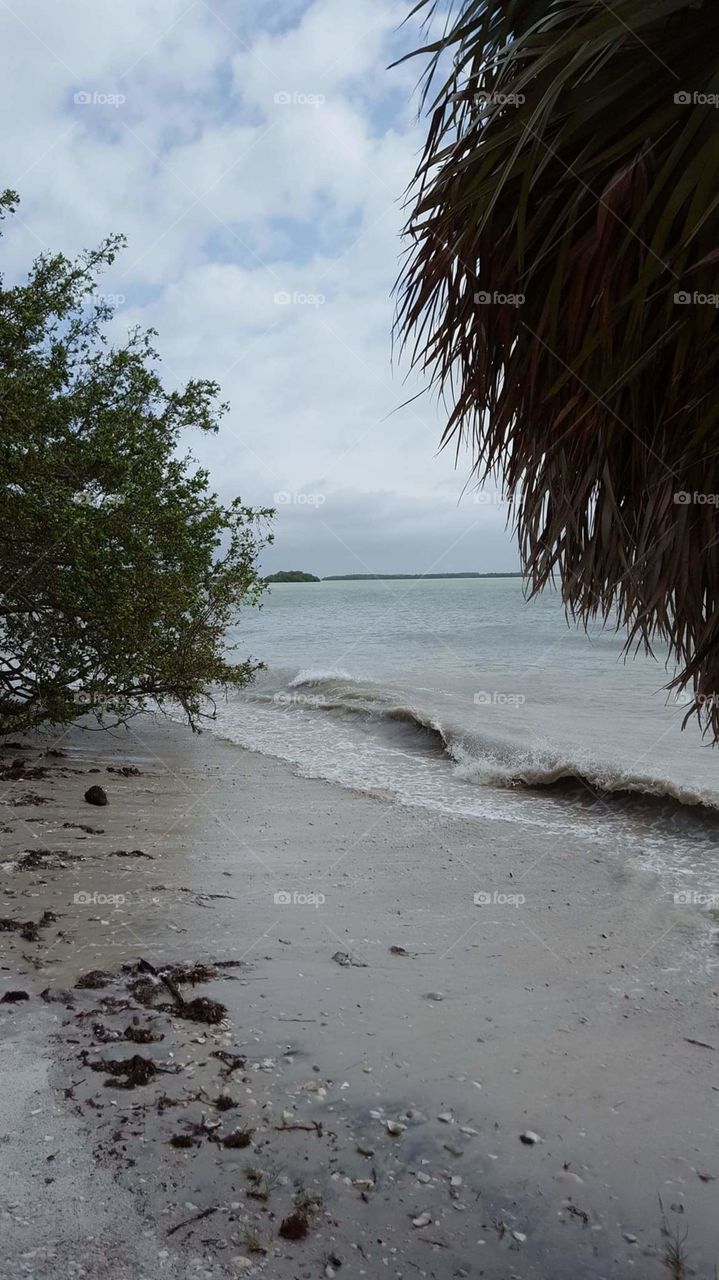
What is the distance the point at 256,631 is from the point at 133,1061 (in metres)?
43.9

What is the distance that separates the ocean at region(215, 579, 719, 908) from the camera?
9.12m

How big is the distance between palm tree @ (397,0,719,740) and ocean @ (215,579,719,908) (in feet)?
3.58

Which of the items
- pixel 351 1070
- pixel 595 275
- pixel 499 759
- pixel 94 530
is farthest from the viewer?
pixel 499 759

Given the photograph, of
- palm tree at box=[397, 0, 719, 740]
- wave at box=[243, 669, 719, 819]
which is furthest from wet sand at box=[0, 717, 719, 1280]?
wave at box=[243, 669, 719, 819]

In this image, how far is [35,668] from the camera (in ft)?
32.1

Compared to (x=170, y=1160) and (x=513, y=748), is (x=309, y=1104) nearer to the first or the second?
(x=170, y=1160)

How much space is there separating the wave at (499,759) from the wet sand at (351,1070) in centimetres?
327

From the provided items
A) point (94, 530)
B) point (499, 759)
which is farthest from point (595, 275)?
point (499, 759)

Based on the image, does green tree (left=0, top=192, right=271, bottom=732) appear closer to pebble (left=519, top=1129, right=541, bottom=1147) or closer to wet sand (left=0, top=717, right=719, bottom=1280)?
wet sand (left=0, top=717, right=719, bottom=1280)

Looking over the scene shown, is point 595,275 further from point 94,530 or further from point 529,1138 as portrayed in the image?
point 94,530

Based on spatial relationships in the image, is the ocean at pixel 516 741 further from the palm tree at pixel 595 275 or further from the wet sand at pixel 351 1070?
the wet sand at pixel 351 1070

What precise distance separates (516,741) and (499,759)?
1106 millimetres

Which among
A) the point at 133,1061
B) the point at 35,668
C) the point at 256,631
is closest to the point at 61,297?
the point at 35,668

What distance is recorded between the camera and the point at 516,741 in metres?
13.1
